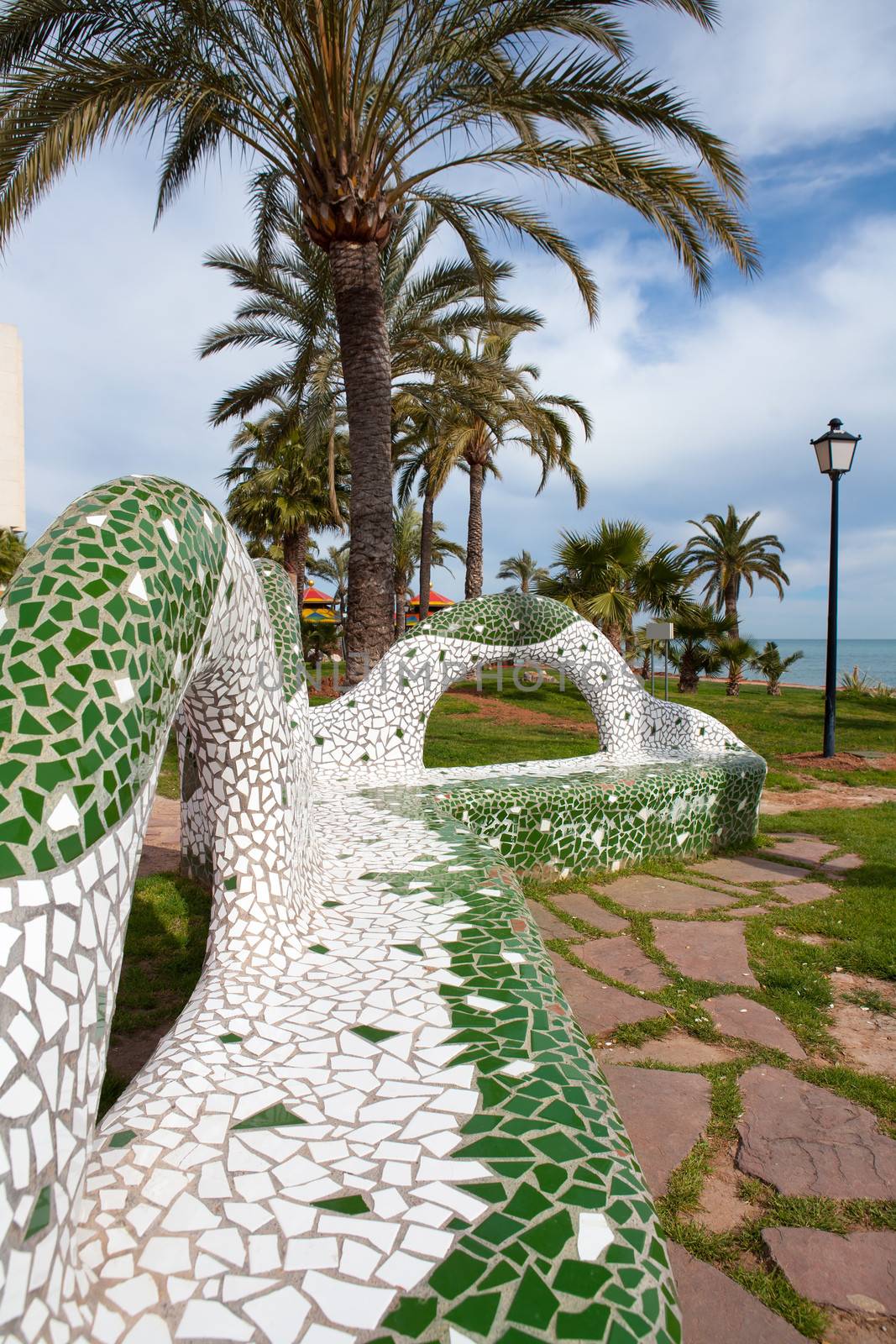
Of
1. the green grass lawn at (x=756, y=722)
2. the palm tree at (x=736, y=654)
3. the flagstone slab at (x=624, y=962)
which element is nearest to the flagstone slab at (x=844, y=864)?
the flagstone slab at (x=624, y=962)

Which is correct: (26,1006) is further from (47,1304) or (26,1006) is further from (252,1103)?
(252,1103)

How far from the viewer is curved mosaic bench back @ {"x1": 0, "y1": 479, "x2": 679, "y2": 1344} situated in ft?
3.92

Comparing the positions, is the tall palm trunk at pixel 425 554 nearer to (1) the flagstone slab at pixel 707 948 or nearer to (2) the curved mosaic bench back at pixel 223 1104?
(1) the flagstone slab at pixel 707 948

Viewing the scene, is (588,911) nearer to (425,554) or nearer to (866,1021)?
(866,1021)

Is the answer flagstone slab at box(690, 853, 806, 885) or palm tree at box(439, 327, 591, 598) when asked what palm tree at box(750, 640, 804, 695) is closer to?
palm tree at box(439, 327, 591, 598)

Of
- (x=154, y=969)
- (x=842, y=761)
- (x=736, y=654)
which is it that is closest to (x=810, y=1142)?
(x=154, y=969)

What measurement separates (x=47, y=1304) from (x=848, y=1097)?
8.46 feet

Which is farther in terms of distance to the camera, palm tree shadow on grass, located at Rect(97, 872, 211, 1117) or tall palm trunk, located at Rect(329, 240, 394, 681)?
tall palm trunk, located at Rect(329, 240, 394, 681)

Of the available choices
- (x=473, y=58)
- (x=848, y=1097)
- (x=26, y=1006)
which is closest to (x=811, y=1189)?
(x=848, y=1097)

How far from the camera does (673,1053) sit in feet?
10.1

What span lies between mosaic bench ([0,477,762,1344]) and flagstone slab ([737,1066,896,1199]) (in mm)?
870

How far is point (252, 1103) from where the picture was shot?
67.6 inches

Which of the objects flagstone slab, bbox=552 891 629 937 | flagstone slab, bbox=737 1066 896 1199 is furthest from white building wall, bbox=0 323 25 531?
flagstone slab, bbox=737 1066 896 1199

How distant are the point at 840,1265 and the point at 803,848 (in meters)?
4.73
